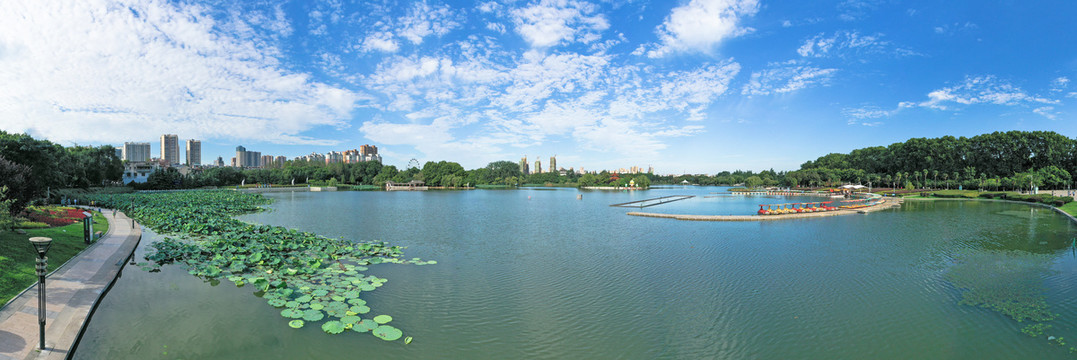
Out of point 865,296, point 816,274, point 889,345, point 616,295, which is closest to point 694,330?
point 616,295

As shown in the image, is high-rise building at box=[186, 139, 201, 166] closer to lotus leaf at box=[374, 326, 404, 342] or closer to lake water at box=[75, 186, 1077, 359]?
lake water at box=[75, 186, 1077, 359]

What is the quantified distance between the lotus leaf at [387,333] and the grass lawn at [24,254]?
672cm

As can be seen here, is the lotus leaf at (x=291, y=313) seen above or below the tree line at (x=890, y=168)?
below

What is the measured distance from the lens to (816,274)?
12805mm

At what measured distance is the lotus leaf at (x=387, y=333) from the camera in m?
7.51

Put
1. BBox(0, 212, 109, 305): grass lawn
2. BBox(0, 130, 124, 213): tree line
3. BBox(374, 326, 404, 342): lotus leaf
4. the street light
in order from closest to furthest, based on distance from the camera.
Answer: the street light → BBox(374, 326, 404, 342): lotus leaf → BBox(0, 212, 109, 305): grass lawn → BBox(0, 130, 124, 213): tree line

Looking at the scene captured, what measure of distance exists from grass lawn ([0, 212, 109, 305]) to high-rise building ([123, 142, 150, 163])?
169891mm

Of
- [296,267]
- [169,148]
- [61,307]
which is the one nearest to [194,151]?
[169,148]

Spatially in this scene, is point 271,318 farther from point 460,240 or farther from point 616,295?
point 460,240

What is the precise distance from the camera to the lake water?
733cm

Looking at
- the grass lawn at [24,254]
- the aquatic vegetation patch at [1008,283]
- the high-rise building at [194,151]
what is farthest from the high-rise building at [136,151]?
the aquatic vegetation patch at [1008,283]

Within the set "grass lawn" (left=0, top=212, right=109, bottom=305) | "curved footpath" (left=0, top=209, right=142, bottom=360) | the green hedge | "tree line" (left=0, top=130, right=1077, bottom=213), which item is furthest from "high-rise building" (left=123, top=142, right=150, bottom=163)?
the green hedge

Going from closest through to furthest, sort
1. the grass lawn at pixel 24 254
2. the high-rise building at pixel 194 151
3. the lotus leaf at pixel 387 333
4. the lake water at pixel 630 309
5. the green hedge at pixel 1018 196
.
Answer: the lake water at pixel 630 309, the lotus leaf at pixel 387 333, the grass lawn at pixel 24 254, the green hedge at pixel 1018 196, the high-rise building at pixel 194 151

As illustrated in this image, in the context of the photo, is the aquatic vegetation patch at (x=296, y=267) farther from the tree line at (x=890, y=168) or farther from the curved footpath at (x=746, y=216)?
the curved footpath at (x=746, y=216)
